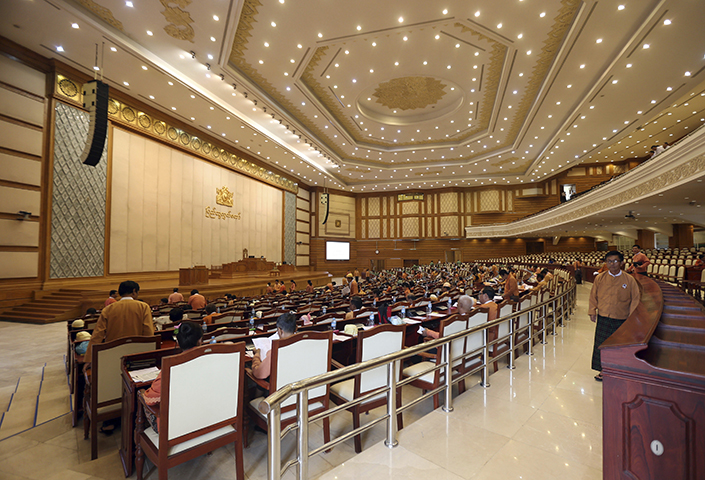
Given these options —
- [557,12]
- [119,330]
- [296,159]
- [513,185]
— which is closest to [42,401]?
[119,330]

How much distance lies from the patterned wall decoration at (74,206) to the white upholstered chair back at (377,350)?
1177 centimetres

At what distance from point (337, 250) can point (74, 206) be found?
63.6 feet

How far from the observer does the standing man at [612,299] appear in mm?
3393

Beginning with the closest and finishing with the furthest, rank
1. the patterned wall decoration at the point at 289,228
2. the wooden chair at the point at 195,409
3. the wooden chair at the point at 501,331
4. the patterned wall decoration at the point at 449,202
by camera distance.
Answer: the wooden chair at the point at 195,409 → the wooden chair at the point at 501,331 → the patterned wall decoration at the point at 289,228 → the patterned wall decoration at the point at 449,202

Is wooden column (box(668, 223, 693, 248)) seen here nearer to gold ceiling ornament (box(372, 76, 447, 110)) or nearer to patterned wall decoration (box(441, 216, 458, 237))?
patterned wall decoration (box(441, 216, 458, 237))

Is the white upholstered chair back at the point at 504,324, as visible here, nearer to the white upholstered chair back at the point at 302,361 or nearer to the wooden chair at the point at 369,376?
the wooden chair at the point at 369,376

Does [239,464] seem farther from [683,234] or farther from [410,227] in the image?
[683,234]

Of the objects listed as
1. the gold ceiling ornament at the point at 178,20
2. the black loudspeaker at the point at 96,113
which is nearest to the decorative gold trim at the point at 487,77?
the gold ceiling ornament at the point at 178,20

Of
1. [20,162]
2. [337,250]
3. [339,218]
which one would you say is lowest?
[337,250]

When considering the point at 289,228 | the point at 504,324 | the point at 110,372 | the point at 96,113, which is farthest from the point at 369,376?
the point at 289,228

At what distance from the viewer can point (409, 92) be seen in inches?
533

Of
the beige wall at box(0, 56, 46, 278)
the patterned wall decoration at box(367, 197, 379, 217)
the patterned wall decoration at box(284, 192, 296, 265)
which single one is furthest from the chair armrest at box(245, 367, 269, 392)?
the patterned wall decoration at box(367, 197, 379, 217)

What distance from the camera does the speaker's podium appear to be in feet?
39.3

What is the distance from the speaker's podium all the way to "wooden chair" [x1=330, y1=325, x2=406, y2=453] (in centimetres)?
1092
